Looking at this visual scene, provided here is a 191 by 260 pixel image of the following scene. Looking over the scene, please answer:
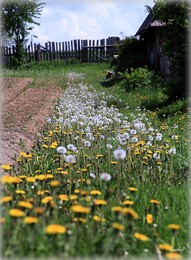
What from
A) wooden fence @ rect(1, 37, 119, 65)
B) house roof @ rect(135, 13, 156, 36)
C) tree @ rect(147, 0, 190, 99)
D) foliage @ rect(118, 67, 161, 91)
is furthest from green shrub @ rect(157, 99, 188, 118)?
wooden fence @ rect(1, 37, 119, 65)

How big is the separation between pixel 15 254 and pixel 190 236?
1396 millimetres

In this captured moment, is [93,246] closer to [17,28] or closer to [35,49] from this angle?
[35,49]

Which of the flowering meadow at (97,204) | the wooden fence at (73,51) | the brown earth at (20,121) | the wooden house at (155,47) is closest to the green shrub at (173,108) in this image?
the brown earth at (20,121)

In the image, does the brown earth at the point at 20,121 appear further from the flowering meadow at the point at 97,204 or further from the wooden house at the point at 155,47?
the wooden house at the point at 155,47

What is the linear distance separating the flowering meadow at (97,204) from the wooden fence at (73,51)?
85.4 ft

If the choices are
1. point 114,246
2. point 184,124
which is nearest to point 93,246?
point 114,246

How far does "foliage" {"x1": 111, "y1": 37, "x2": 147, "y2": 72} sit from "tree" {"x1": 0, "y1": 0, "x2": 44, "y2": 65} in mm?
15676

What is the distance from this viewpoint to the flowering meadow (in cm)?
222

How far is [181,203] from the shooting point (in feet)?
11.6

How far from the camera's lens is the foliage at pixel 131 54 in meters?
20.9

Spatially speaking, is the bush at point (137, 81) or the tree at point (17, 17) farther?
the tree at point (17, 17)

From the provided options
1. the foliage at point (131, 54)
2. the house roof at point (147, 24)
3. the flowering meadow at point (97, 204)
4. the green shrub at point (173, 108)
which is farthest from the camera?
the foliage at point (131, 54)

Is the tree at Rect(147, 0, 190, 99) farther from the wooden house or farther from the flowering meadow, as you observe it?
the flowering meadow

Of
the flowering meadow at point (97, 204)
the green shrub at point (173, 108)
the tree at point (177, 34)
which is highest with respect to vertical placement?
the tree at point (177, 34)
